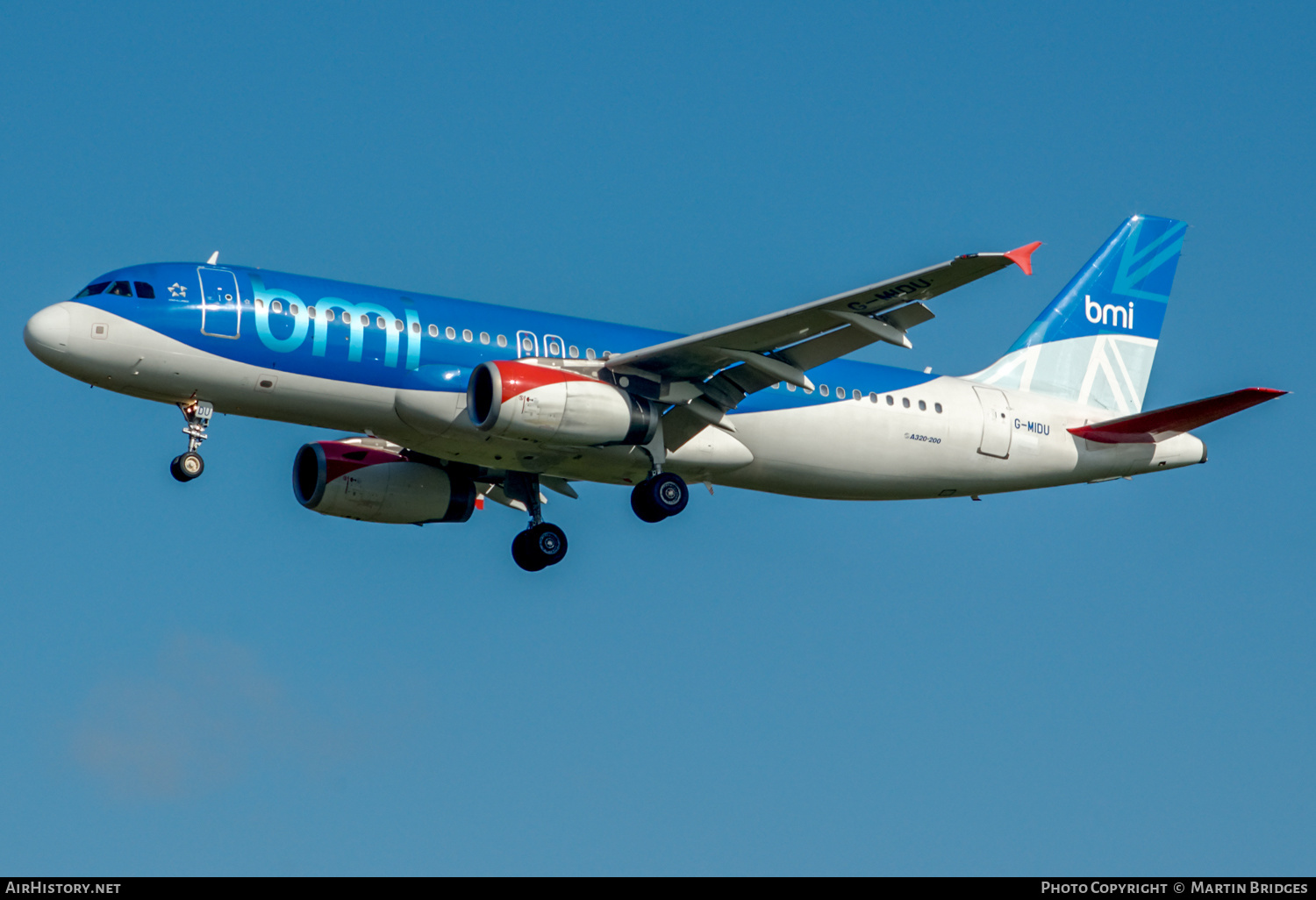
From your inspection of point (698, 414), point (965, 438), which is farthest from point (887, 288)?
point (965, 438)

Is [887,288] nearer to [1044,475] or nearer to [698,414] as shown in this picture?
[698,414]

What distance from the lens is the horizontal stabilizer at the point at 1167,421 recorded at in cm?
3312

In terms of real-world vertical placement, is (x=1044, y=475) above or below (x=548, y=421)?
above

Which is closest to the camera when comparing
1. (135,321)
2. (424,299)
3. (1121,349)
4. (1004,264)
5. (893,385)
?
(1004,264)

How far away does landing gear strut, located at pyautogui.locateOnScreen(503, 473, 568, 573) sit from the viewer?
35219 millimetres

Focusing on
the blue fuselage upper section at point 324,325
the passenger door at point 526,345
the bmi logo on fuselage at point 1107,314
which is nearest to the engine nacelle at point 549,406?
the passenger door at point 526,345

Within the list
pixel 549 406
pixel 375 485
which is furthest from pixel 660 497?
pixel 375 485

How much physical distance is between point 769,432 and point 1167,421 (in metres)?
9.19

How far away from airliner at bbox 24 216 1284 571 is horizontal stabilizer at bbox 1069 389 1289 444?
0.06 m

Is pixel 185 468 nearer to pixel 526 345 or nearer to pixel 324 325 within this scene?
pixel 324 325

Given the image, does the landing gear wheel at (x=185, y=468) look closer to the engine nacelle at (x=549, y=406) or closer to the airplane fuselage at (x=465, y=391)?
the airplane fuselage at (x=465, y=391)

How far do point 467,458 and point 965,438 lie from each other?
36.3ft

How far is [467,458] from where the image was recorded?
32.7 meters

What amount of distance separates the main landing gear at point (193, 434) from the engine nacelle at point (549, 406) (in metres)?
4.81
